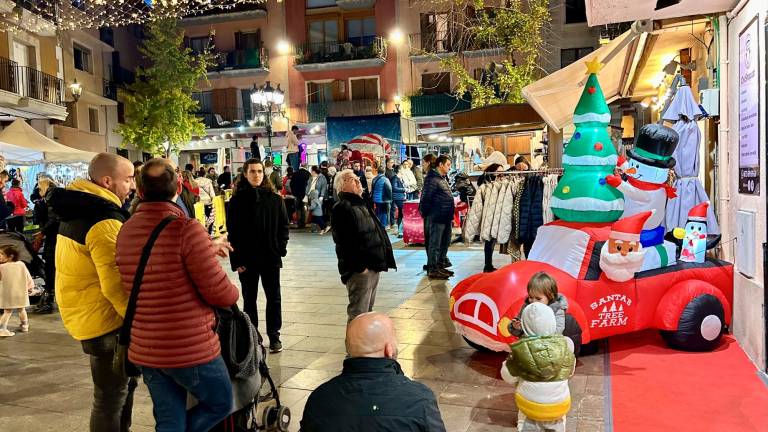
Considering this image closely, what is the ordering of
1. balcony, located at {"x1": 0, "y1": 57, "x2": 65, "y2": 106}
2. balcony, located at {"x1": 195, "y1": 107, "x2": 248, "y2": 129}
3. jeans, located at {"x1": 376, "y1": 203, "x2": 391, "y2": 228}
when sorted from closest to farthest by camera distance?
jeans, located at {"x1": 376, "y1": 203, "x2": 391, "y2": 228}
balcony, located at {"x1": 0, "y1": 57, "x2": 65, "y2": 106}
balcony, located at {"x1": 195, "y1": 107, "x2": 248, "y2": 129}

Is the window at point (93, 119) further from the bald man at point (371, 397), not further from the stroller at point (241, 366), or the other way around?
the bald man at point (371, 397)

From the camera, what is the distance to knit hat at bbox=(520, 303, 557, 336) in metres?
3.70

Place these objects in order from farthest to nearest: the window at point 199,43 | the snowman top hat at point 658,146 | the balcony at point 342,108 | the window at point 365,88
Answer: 1. the window at point 199,43
2. the window at point 365,88
3. the balcony at point 342,108
4. the snowman top hat at point 658,146

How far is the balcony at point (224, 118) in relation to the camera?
31.0m

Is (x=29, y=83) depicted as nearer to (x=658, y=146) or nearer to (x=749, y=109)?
(x=658, y=146)

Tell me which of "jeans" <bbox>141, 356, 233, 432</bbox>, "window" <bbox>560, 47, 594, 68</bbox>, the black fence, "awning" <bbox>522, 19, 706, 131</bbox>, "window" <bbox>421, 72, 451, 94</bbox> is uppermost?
the black fence

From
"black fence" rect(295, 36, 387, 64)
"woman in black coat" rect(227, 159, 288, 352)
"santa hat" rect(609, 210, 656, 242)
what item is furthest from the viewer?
"black fence" rect(295, 36, 387, 64)

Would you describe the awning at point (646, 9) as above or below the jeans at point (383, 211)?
above

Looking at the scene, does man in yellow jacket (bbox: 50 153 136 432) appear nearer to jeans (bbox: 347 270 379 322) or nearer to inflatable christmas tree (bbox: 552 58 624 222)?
jeans (bbox: 347 270 379 322)

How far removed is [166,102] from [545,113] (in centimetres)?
2163

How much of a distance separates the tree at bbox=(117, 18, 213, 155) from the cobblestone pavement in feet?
67.0

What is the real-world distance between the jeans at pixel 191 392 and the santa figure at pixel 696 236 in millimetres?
4445

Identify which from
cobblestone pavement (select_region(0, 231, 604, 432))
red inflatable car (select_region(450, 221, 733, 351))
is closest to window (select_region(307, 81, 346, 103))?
cobblestone pavement (select_region(0, 231, 604, 432))

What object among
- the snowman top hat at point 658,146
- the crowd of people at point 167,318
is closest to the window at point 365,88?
the snowman top hat at point 658,146
